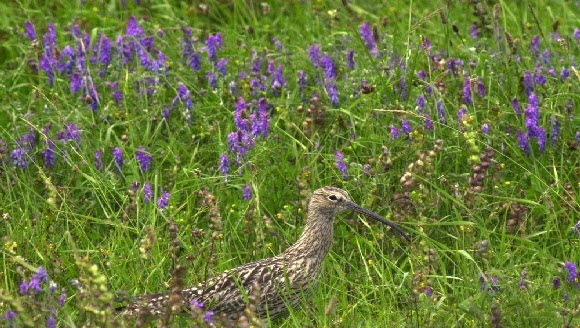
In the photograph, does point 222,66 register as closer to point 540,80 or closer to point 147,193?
point 147,193

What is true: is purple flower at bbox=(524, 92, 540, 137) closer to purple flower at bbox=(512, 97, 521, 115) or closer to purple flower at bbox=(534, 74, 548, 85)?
purple flower at bbox=(512, 97, 521, 115)

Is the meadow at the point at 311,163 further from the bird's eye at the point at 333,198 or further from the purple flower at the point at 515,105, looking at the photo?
the bird's eye at the point at 333,198

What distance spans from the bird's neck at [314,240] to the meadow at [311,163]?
156mm

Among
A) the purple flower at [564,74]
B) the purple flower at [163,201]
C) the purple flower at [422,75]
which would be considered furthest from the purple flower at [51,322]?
the purple flower at [564,74]

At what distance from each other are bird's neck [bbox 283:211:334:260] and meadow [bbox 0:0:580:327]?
156mm

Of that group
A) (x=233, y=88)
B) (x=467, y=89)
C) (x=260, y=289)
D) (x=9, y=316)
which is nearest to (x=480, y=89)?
(x=467, y=89)

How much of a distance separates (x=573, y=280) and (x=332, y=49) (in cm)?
359

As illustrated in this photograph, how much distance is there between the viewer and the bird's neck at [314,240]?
6.99m

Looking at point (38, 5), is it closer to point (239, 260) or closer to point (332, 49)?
point (332, 49)

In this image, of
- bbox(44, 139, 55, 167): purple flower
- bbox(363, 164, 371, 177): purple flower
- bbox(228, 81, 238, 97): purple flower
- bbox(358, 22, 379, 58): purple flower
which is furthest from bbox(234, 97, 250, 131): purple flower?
bbox(358, 22, 379, 58): purple flower

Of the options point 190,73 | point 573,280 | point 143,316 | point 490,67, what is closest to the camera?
point 143,316

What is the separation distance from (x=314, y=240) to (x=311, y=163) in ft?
2.77

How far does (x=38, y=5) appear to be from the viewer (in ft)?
34.9

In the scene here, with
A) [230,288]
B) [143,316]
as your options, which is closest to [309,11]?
[230,288]
